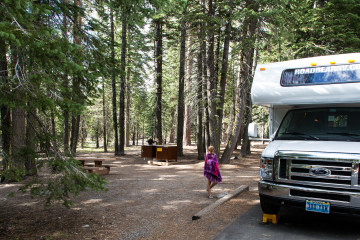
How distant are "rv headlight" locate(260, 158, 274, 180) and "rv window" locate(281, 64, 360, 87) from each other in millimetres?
1974

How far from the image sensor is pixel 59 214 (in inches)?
281

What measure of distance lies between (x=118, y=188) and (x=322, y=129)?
6951mm

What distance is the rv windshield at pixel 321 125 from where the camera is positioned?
5.93 m

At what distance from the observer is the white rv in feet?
16.8

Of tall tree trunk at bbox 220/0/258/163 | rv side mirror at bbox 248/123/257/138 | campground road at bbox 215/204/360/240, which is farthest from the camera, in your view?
tall tree trunk at bbox 220/0/258/163

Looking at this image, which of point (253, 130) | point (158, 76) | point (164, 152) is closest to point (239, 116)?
point (164, 152)

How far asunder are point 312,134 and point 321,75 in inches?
51.3

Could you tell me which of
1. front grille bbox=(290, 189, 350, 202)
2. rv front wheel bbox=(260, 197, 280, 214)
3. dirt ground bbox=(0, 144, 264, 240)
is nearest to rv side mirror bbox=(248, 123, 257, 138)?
rv front wheel bbox=(260, 197, 280, 214)

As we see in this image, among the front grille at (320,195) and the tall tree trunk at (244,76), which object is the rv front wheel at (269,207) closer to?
the front grille at (320,195)

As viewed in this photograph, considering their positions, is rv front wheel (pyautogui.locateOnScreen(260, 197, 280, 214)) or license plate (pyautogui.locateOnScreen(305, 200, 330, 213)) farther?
rv front wheel (pyautogui.locateOnScreen(260, 197, 280, 214))

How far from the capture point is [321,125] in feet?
20.7

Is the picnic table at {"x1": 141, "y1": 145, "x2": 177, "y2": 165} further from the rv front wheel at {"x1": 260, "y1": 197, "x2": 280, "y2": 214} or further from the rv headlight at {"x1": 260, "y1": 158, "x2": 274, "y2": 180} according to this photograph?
the rv headlight at {"x1": 260, "y1": 158, "x2": 274, "y2": 180}

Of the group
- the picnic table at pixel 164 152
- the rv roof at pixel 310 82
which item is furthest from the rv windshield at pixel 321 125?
the picnic table at pixel 164 152

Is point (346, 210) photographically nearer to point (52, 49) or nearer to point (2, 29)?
point (52, 49)
